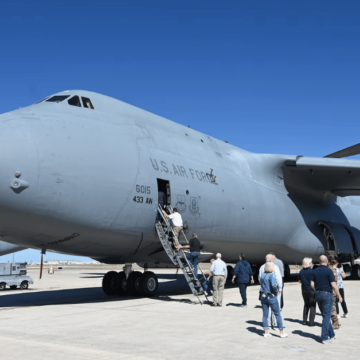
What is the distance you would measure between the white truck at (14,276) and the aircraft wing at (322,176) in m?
12.9

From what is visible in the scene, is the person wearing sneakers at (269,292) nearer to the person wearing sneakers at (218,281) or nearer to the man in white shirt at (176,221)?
the person wearing sneakers at (218,281)

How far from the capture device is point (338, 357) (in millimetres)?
5977

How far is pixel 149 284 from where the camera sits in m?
13.2

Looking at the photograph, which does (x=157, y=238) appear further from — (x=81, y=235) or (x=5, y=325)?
(x=5, y=325)

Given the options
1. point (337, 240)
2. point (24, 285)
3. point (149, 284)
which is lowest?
point (149, 284)

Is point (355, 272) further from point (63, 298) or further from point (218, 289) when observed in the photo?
point (63, 298)

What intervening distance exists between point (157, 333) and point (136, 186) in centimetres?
480

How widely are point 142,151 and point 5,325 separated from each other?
5776mm

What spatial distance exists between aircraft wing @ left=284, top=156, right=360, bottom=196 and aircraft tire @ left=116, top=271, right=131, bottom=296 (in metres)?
8.40

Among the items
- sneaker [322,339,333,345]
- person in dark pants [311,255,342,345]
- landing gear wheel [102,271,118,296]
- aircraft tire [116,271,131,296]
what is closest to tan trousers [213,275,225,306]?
aircraft tire [116,271,131,296]

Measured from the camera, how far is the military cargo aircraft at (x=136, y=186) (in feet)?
32.9

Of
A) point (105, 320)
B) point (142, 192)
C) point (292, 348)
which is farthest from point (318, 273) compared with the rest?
point (142, 192)

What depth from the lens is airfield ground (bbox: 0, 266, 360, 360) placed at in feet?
20.0

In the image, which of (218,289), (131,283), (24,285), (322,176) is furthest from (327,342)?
(24,285)
